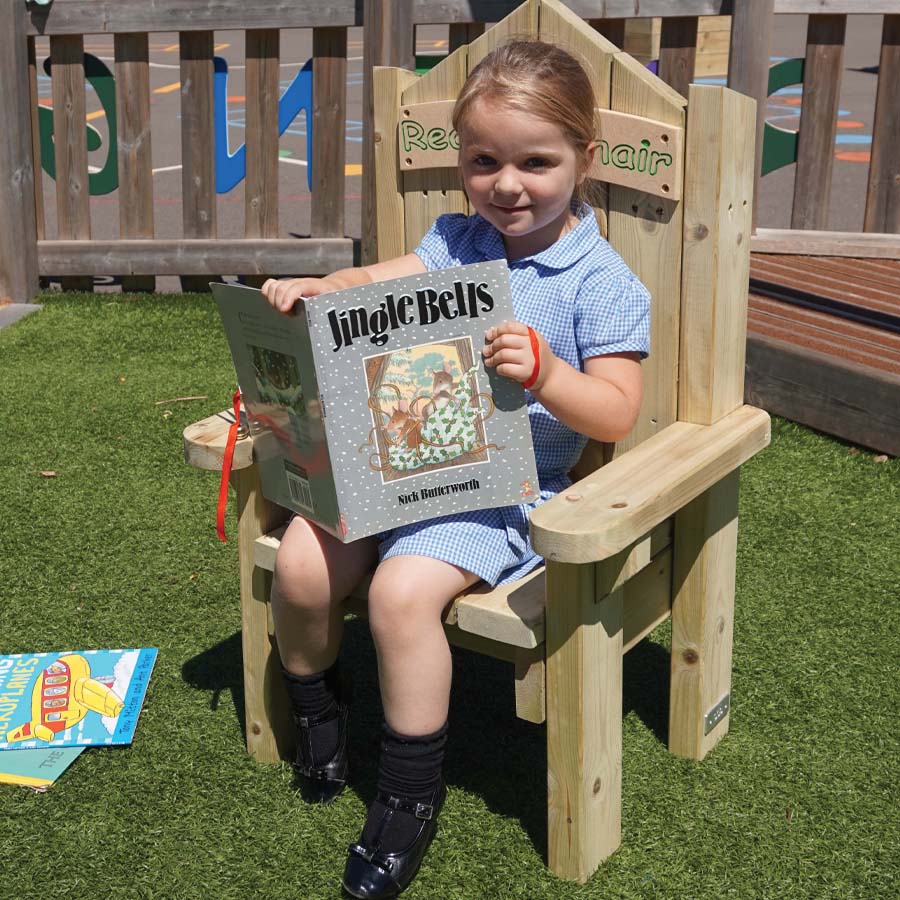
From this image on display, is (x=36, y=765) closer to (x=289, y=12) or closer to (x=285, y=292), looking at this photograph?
(x=285, y=292)

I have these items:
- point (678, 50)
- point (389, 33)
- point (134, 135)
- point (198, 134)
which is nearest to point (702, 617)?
point (678, 50)

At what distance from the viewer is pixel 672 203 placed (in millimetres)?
2229

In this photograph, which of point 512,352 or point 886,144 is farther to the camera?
point 886,144

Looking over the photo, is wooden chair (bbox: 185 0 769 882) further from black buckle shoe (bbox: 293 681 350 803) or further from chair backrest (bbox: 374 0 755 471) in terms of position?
black buckle shoe (bbox: 293 681 350 803)

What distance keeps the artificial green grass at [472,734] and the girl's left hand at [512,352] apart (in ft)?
2.76

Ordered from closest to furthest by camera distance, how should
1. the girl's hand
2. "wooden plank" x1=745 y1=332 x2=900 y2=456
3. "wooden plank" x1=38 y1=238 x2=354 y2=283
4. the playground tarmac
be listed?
the girl's hand < "wooden plank" x1=745 y1=332 x2=900 y2=456 < "wooden plank" x1=38 y1=238 x2=354 y2=283 < the playground tarmac

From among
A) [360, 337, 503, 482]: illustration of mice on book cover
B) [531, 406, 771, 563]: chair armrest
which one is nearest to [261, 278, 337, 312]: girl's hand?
[360, 337, 503, 482]: illustration of mice on book cover

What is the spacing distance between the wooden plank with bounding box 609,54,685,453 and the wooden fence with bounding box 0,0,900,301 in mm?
2681

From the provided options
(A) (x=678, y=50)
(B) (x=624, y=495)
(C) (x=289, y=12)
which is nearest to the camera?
(B) (x=624, y=495)

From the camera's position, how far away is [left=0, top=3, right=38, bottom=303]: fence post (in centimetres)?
508

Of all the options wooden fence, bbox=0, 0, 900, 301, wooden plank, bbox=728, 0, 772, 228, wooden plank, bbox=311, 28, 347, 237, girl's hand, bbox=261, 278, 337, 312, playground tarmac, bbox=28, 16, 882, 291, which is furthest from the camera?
playground tarmac, bbox=28, 16, 882, 291

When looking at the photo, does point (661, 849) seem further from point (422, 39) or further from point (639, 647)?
point (422, 39)

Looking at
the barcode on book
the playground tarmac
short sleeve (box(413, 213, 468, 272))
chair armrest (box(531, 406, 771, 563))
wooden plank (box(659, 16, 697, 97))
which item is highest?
wooden plank (box(659, 16, 697, 97))

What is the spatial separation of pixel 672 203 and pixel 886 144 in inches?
135
